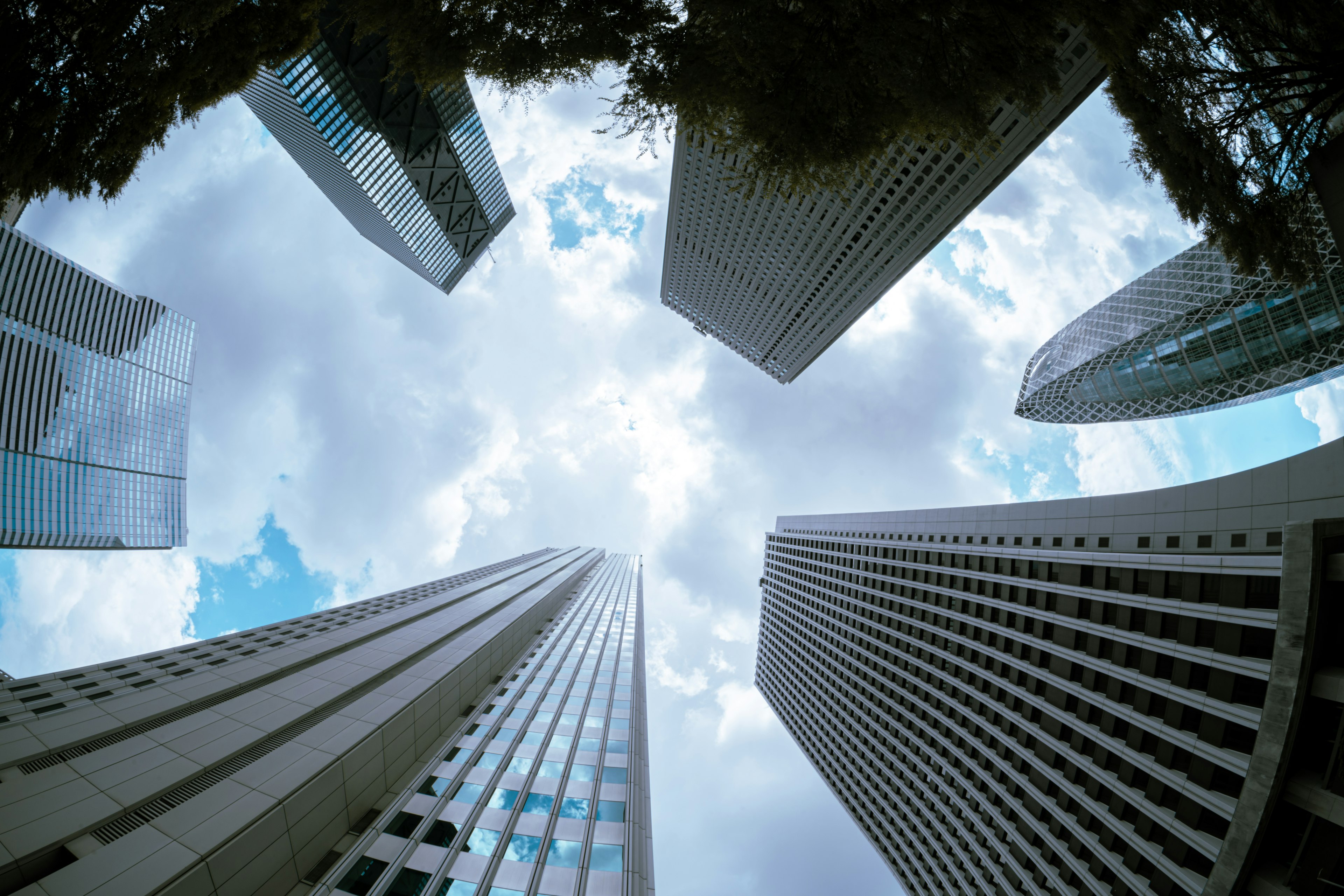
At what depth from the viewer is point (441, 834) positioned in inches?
548

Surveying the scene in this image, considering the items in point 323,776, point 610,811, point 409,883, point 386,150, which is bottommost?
point 610,811

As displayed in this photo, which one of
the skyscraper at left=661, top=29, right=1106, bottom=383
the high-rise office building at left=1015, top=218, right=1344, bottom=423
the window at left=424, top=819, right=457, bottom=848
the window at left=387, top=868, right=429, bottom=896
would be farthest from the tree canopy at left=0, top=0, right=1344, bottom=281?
the high-rise office building at left=1015, top=218, right=1344, bottom=423

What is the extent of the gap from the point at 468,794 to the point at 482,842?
7.57 feet

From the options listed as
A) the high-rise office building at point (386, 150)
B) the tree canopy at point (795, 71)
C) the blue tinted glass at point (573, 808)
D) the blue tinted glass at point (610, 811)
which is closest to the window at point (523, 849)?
the blue tinted glass at point (573, 808)

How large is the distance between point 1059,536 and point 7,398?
6733 inches

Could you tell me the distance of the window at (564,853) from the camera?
13.7 meters

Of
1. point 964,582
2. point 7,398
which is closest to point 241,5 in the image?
point 964,582

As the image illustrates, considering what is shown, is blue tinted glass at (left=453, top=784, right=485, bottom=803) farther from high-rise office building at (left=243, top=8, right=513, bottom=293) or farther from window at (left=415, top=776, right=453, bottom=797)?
high-rise office building at (left=243, top=8, right=513, bottom=293)

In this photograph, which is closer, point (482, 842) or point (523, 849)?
point (482, 842)

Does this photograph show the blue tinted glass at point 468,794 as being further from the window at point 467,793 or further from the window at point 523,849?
the window at point 523,849

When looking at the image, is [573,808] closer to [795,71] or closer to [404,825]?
[404,825]

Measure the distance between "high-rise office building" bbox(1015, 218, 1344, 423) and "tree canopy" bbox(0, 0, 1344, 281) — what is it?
4590 cm

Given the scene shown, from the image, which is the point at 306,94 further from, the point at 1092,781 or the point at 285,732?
the point at 1092,781

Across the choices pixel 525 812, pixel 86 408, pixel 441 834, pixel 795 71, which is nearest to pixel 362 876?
pixel 441 834
